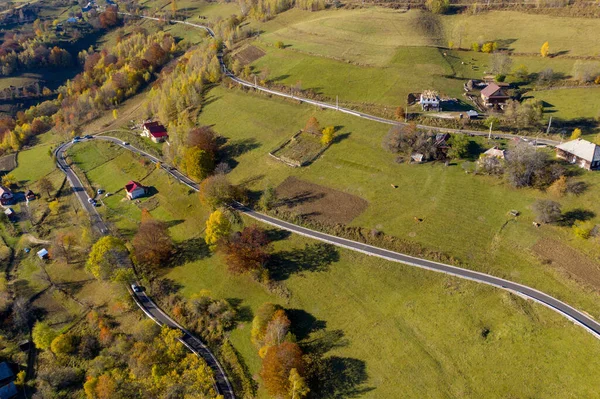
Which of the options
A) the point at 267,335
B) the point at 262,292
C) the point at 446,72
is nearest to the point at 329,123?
the point at 446,72

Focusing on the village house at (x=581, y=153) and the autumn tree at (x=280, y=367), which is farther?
the village house at (x=581, y=153)

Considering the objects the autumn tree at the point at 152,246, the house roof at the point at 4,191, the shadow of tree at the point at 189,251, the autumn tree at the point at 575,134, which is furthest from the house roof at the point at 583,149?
the house roof at the point at 4,191

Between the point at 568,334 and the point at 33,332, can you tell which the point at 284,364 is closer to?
the point at 568,334

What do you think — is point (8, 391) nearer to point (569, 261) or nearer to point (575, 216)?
point (569, 261)

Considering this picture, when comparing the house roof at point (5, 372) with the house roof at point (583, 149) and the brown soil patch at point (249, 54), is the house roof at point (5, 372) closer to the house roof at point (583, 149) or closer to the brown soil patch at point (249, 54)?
the house roof at point (583, 149)

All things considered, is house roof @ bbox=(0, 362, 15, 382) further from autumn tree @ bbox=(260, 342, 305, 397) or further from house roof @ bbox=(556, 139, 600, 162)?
house roof @ bbox=(556, 139, 600, 162)

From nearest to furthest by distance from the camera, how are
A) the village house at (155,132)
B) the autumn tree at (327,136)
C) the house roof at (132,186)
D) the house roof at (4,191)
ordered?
1. the house roof at (132,186)
2. the autumn tree at (327,136)
3. the house roof at (4,191)
4. the village house at (155,132)

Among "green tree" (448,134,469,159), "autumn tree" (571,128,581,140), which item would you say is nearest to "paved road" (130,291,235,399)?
"green tree" (448,134,469,159)
